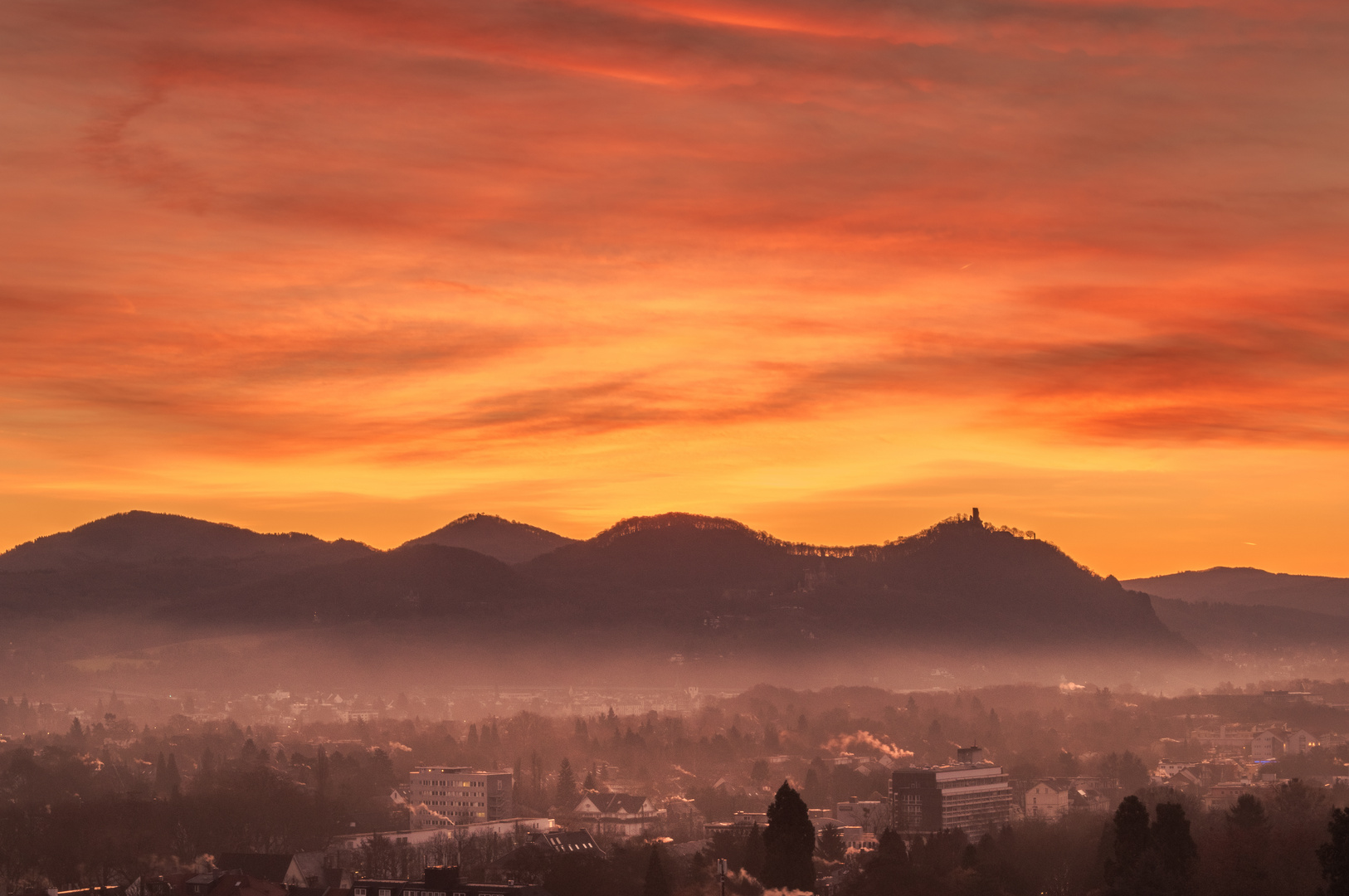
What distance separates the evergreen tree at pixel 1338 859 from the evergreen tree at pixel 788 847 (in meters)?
25.5

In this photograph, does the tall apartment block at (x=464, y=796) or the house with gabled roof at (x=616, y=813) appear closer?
the house with gabled roof at (x=616, y=813)

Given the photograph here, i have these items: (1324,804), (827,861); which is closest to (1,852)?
(827,861)

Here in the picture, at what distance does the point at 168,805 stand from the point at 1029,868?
2917 inches

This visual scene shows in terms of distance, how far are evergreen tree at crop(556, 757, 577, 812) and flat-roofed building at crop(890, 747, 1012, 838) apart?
29.2 meters

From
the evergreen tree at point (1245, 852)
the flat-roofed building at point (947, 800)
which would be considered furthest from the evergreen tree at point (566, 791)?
the evergreen tree at point (1245, 852)

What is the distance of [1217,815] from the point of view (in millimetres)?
143875

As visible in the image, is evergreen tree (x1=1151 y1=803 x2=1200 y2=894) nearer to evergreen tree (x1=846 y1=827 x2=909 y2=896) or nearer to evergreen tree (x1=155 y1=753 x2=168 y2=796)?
evergreen tree (x1=846 y1=827 x2=909 y2=896)

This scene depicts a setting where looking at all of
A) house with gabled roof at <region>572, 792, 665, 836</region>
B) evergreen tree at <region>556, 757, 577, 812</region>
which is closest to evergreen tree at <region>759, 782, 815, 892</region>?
house with gabled roof at <region>572, 792, 665, 836</region>

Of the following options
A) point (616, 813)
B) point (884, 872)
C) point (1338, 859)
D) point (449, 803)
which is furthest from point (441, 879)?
point (449, 803)

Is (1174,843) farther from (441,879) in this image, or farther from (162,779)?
(162,779)

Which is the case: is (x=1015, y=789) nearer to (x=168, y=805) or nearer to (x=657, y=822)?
(x=657, y=822)

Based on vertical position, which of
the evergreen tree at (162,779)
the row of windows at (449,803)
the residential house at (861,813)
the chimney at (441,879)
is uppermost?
the evergreen tree at (162,779)

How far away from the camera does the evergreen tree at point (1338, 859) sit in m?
82.9

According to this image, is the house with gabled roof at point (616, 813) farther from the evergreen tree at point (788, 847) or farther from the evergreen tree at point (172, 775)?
the evergreen tree at point (788, 847)
